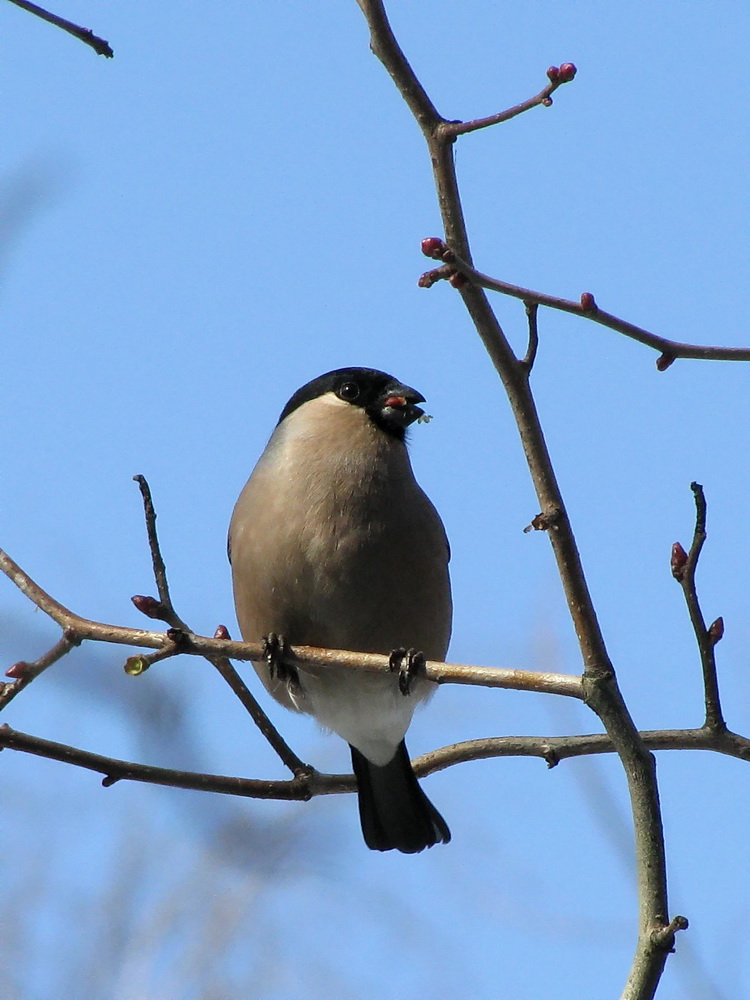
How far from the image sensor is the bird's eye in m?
4.64

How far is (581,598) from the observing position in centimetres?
245

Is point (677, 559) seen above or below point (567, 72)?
below

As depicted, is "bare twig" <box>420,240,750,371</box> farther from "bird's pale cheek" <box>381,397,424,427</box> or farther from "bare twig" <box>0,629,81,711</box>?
"bird's pale cheek" <box>381,397,424,427</box>

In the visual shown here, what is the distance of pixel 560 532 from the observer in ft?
8.01

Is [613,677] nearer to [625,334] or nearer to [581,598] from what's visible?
[581,598]

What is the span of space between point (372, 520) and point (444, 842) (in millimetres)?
1614

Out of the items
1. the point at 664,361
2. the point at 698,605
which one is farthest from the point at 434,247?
the point at 698,605

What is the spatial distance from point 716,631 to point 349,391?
2.33m

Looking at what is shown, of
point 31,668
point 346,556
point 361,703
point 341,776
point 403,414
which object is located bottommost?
point 31,668

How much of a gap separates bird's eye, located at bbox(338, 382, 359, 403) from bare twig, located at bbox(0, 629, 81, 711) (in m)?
2.02

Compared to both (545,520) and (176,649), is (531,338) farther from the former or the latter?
(176,649)

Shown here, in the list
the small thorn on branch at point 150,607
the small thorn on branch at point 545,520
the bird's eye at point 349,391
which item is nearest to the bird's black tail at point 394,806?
the bird's eye at point 349,391

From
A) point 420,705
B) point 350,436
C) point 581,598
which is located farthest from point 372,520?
point 581,598

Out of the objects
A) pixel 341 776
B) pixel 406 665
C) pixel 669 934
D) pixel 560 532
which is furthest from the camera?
pixel 341 776
